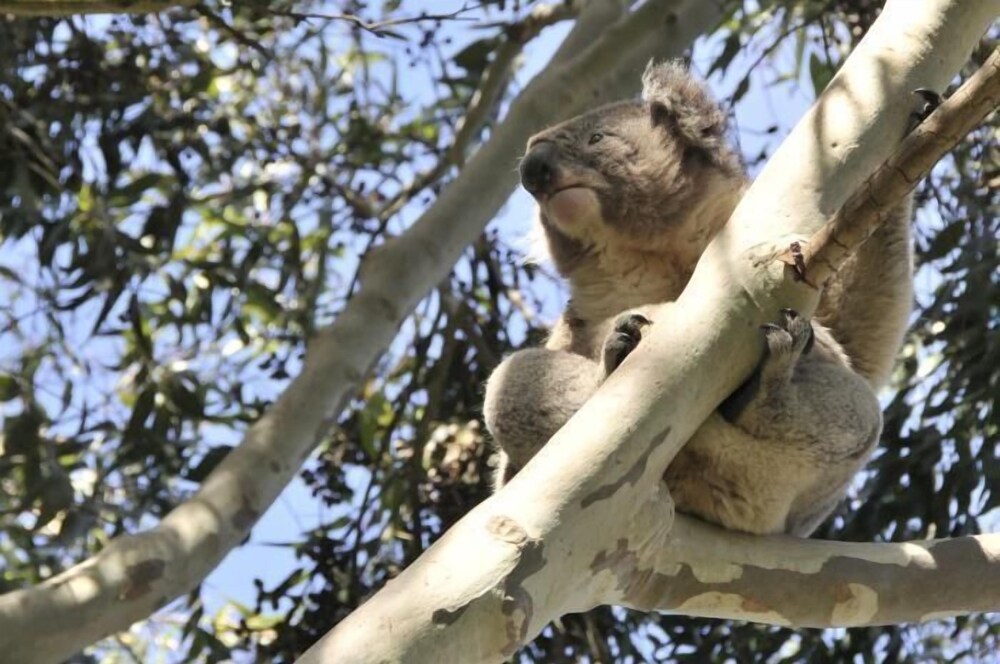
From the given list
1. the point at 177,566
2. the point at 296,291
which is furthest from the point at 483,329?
the point at 177,566

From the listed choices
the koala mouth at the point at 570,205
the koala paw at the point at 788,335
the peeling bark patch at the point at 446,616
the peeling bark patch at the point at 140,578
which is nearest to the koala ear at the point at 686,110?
the koala mouth at the point at 570,205

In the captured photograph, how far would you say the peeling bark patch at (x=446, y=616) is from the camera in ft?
6.42

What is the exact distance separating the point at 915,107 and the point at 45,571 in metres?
3.97

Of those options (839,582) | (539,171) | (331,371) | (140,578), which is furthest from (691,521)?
(331,371)

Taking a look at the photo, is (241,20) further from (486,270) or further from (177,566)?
(177,566)

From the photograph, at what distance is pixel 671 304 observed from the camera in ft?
8.45

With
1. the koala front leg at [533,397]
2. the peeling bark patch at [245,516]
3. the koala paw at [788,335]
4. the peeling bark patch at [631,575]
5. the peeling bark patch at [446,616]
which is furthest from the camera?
the peeling bark patch at [245,516]

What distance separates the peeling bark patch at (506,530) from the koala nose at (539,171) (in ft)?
5.22

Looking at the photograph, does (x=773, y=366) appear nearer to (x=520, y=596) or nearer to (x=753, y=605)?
(x=753, y=605)

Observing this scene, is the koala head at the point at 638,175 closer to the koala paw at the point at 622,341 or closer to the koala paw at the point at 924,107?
the koala paw at the point at 622,341

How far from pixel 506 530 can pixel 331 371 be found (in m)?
2.20

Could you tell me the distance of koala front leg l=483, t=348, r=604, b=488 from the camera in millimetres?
3186

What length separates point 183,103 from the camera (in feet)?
17.7

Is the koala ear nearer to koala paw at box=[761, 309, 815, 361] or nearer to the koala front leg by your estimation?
the koala front leg
